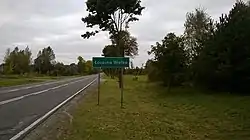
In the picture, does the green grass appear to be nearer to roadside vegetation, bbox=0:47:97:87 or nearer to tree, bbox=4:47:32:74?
roadside vegetation, bbox=0:47:97:87

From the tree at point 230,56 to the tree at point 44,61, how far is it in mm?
108815

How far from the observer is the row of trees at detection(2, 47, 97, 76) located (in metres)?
104

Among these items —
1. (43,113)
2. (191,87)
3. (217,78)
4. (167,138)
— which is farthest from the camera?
(191,87)

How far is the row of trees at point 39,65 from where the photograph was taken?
10412 centimetres

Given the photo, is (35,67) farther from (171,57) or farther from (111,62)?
(111,62)

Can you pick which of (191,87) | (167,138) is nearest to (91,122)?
(167,138)

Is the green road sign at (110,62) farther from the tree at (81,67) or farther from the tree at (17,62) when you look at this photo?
the tree at (81,67)

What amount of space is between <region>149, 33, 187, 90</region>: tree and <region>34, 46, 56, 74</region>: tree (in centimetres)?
10544

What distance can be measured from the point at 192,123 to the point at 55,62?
13680cm

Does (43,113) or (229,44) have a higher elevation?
(229,44)

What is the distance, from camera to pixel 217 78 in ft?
92.1

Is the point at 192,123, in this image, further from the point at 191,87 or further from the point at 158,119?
the point at 191,87

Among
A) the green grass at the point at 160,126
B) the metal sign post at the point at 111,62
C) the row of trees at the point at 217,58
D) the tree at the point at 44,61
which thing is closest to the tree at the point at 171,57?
the row of trees at the point at 217,58

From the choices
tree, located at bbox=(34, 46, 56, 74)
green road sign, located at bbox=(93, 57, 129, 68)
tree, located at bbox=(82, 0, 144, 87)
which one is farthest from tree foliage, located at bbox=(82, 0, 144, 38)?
tree, located at bbox=(34, 46, 56, 74)
